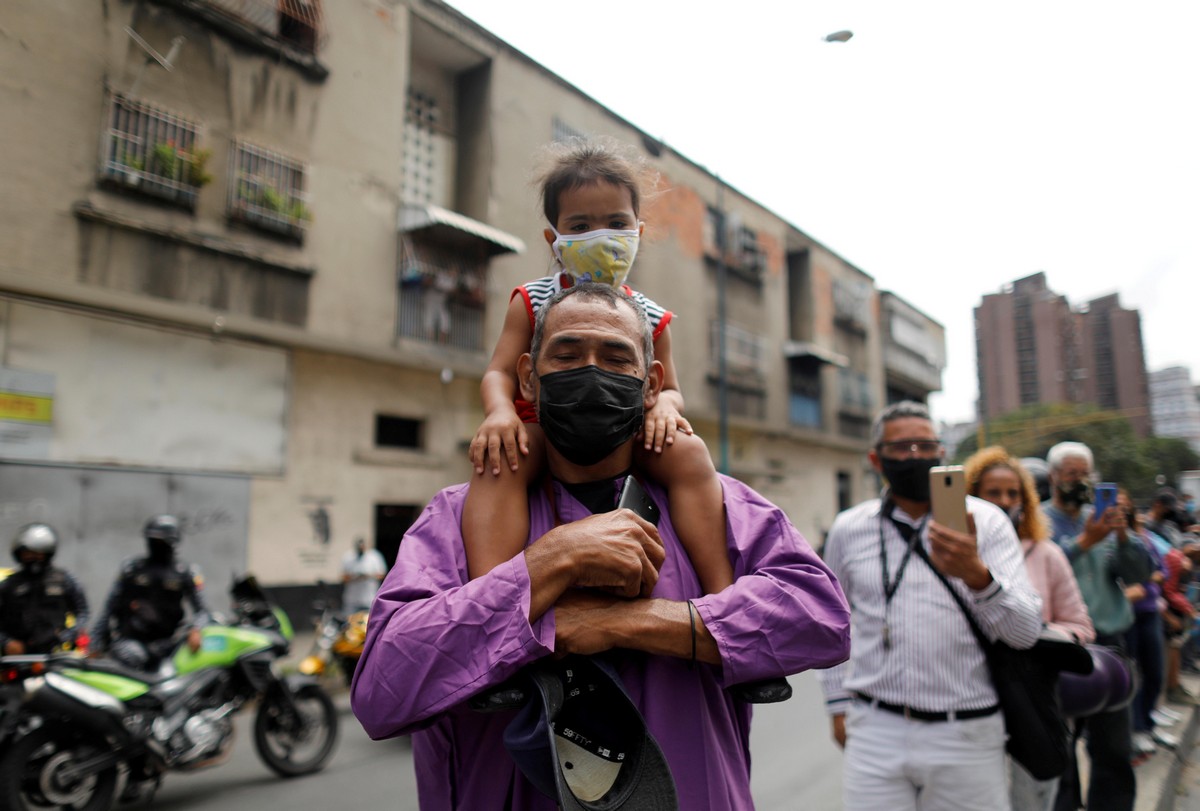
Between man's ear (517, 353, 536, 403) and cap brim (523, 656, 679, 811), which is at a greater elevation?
man's ear (517, 353, 536, 403)

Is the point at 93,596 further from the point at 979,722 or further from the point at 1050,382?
the point at 1050,382

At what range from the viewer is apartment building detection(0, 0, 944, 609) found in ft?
33.2

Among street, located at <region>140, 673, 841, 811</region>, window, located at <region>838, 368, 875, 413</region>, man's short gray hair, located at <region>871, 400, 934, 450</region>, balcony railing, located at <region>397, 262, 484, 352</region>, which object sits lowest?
street, located at <region>140, 673, 841, 811</region>

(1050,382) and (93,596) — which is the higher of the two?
(1050,382)

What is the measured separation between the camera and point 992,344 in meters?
69.1

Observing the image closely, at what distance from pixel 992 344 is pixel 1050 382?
626 centimetres

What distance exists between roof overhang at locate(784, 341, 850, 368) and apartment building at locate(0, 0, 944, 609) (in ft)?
38.3

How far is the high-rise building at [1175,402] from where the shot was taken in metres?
84.0

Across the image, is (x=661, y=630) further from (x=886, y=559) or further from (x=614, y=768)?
(x=886, y=559)

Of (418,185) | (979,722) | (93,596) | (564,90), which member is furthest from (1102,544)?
(564,90)

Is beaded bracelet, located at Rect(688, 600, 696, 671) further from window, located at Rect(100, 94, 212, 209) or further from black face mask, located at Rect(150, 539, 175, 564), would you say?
window, located at Rect(100, 94, 212, 209)

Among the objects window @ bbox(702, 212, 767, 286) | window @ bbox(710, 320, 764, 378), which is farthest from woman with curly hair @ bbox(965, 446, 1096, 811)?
window @ bbox(710, 320, 764, 378)

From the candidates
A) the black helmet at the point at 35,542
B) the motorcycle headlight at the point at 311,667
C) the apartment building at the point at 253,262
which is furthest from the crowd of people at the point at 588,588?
the apartment building at the point at 253,262

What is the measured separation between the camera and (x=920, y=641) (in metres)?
2.94
